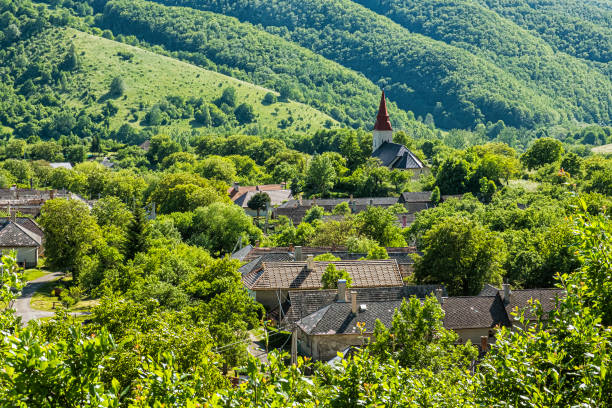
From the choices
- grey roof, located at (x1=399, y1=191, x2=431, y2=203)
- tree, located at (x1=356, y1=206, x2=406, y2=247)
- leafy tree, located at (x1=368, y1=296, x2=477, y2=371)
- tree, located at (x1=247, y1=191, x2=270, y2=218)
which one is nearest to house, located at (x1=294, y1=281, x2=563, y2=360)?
leafy tree, located at (x1=368, y1=296, x2=477, y2=371)

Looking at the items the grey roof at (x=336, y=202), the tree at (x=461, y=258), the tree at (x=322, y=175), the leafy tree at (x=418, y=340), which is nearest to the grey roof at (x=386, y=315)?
the tree at (x=461, y=258)

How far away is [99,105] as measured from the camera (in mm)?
198875

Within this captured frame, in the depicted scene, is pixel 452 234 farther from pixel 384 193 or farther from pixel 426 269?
pixel 384 193

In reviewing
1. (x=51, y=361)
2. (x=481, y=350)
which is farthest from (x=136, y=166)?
(x=51, y=361)

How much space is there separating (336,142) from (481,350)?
118 m

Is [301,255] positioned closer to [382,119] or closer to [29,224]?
[29,224]

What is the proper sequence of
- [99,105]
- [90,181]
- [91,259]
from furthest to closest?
[99,105]
[90,181]
[91,259]

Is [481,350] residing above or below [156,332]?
below

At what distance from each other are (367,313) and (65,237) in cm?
3059

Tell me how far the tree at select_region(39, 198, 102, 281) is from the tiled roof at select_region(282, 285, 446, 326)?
24008 millimetres

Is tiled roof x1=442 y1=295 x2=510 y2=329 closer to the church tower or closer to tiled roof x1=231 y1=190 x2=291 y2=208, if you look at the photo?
tiled roof x1=231 y1=190 x2=291 y2=208

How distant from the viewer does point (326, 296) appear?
39594 millimetres

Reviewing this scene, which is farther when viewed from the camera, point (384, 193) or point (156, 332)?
point (384, 193)

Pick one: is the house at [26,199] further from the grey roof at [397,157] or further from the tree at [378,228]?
the grey roof at [397,157]
